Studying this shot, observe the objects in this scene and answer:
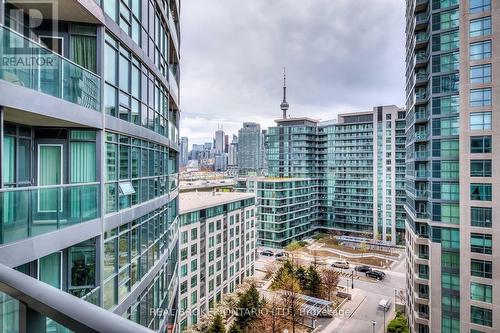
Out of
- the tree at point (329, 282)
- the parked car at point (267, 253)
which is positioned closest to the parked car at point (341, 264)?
the tree at point (329, 282)

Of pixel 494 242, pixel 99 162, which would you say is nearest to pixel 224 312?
→ pixel 494 242

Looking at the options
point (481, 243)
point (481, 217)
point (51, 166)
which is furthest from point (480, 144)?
point (51, 166)

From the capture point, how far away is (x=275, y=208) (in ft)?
184

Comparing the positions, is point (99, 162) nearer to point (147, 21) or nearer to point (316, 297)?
point (147, 21)

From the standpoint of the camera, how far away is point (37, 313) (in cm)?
135

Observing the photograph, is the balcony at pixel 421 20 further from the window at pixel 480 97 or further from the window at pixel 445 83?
the window at pixel 480 97

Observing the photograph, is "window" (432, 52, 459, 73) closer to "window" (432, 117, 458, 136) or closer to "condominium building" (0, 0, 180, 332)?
"window" (432, 117, 458, 136)

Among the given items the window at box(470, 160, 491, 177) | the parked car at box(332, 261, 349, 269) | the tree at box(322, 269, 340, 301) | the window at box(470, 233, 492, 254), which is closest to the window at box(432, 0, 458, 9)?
the window at box(470, 160, 491, 177)

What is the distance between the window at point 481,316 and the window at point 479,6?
1891 centimetres

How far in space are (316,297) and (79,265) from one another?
111 feet

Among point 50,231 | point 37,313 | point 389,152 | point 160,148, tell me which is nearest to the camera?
point 37,313

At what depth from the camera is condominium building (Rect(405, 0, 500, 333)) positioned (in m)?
20.2

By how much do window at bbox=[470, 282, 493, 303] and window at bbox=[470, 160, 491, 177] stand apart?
6979 millimetres

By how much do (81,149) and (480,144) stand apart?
22639 millimetres
